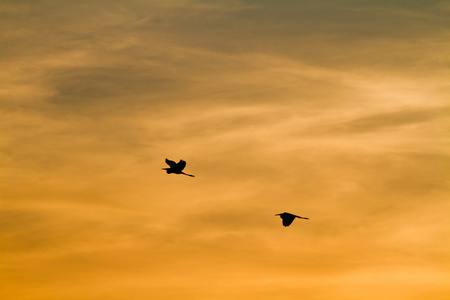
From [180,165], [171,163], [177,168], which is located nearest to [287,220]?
[171,163]

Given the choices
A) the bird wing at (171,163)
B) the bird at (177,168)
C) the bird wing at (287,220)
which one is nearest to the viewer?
the bird at (177,168)

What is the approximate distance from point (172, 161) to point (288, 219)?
19.0m

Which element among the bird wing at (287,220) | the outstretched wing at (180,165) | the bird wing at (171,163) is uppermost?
the bird wing at (171,163)

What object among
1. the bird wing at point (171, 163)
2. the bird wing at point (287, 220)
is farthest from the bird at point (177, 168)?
the bird wing at point (287, 220)

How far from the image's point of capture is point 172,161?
97.9 metres

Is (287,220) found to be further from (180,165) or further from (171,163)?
(180,165)

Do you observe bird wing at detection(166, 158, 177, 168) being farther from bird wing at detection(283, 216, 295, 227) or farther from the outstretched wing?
bird wing at detection(283, 216, 295, 227)

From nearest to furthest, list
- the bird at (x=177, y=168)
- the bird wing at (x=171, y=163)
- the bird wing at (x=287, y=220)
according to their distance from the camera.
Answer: the bird at (x=177, y=168), the bird wing at (x=171, y=163), the bird wing at (x=287, y=220)

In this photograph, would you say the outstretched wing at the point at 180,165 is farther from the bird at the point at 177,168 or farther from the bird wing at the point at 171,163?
the bird wing at the point at 171,163

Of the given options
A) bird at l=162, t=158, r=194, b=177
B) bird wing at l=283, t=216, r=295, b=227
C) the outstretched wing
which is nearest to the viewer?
the outstretched wing

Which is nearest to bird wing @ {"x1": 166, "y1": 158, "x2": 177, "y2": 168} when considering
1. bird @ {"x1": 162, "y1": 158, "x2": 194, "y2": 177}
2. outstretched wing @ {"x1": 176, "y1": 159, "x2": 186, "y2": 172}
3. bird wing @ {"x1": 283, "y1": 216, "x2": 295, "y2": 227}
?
bird @ {"x1": 162, "y1": 158, "x2": 194, "y2": 177}

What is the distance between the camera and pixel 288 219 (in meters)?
102

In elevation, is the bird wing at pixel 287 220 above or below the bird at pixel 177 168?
below

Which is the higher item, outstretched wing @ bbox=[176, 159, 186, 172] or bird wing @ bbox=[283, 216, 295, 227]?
outstretched wing @ bbox=[176, 159, 186, 172]
